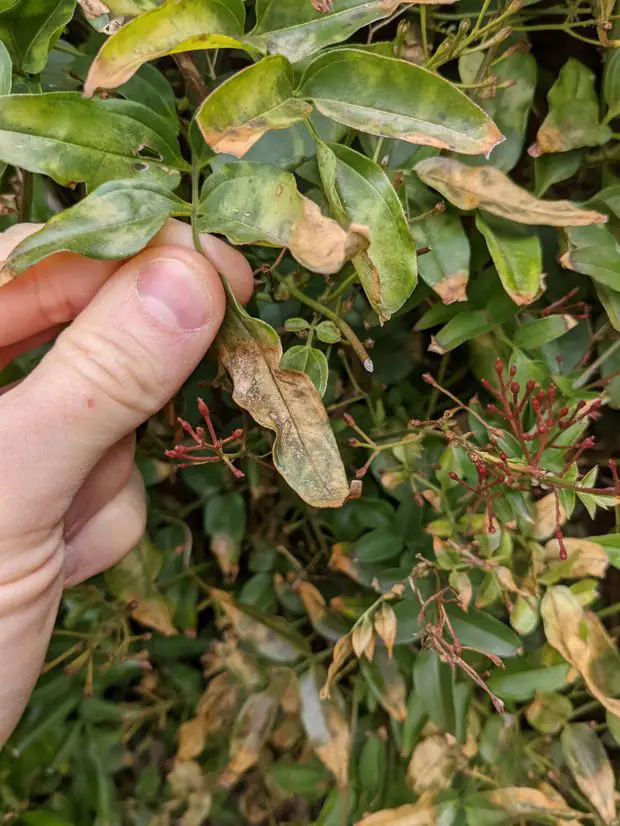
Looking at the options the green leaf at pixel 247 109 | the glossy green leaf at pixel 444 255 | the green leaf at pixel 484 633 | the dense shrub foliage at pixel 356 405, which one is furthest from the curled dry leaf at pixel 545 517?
the green leaf at pixel 247 109

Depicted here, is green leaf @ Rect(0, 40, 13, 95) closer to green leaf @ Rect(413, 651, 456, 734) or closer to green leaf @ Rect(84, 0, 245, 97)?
green leaf @ Rect(84, 0, 245, 97)

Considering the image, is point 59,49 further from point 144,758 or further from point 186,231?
point 144,758

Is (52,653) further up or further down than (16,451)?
further down

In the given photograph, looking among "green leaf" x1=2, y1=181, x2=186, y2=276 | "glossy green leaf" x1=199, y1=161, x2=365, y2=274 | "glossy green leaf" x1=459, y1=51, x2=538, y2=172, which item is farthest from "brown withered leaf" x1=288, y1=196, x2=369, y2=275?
"glossy green leaf" x1=459, y1=51, x2=538, y2=172

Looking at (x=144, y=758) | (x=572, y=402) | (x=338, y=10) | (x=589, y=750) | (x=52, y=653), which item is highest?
(x=338, y=10)

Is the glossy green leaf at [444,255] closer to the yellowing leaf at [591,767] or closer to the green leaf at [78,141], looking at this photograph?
the green leaf at [78,141]

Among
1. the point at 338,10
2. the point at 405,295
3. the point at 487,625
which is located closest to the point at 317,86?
the point at 338,10

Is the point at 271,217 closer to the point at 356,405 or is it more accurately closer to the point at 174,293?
the point at 174,293
